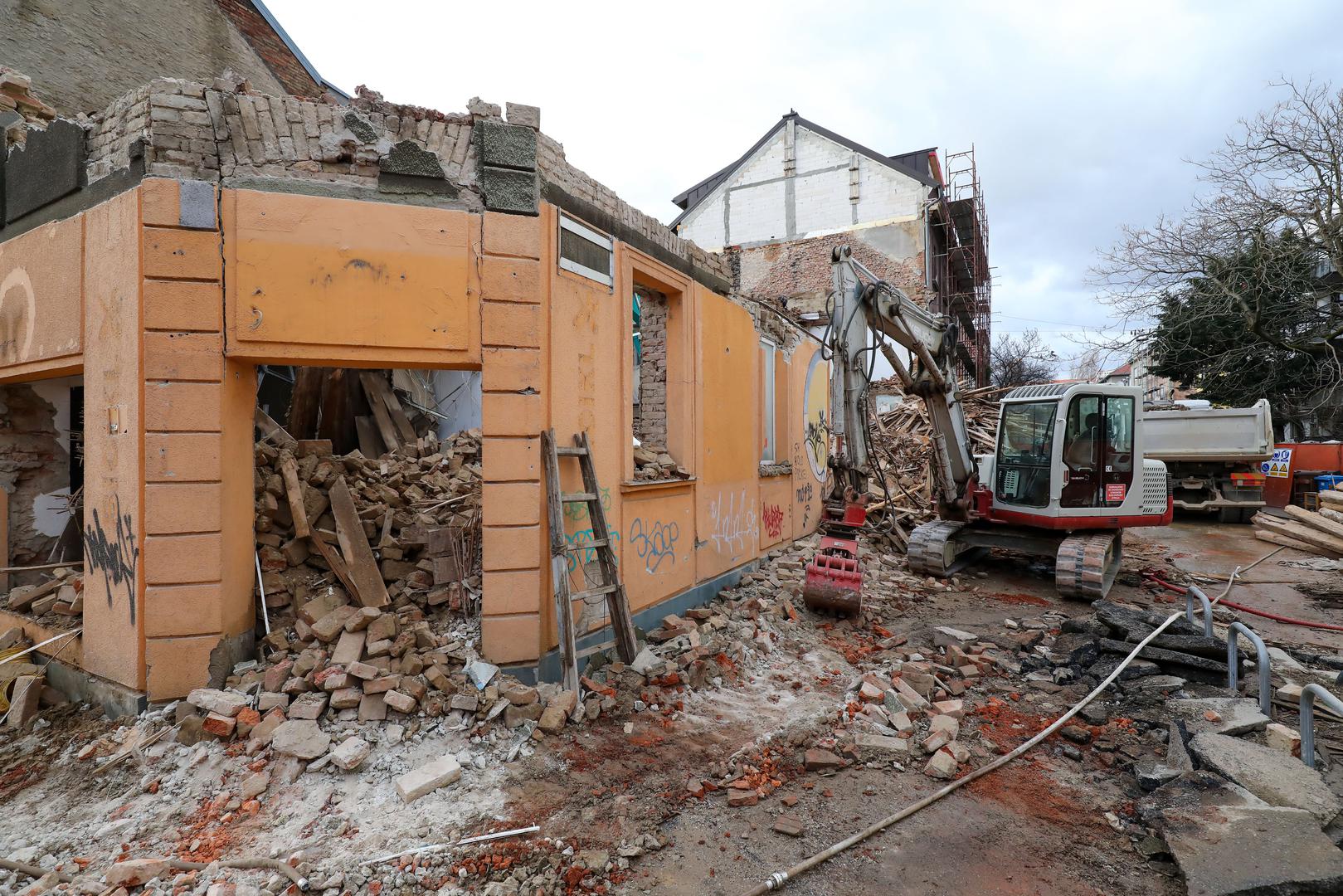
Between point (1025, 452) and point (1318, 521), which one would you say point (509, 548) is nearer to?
point (1025, 452)

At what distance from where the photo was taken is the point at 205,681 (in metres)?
4.68

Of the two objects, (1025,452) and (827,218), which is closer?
(1025,452)

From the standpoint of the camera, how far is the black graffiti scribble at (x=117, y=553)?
471cm

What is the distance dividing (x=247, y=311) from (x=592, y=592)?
11.0 ft

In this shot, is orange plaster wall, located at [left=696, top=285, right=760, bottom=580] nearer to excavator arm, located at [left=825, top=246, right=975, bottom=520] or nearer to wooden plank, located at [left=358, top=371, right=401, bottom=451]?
excavator arm, located at [left=825, top=246, right=975, bottom=520]

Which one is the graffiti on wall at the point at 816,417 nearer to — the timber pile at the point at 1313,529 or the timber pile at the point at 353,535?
the timber pile at the point at 353,535

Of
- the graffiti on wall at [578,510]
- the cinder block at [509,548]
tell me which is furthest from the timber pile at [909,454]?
the cinder block at [509,548]

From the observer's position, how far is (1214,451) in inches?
601

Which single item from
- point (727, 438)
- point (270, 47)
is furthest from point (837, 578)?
point (270, 47)

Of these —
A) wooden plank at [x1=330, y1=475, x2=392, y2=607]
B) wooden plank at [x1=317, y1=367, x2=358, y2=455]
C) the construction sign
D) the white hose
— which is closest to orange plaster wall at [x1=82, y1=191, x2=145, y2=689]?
wooden plank at [x1=330, y1=475, x2=392, y2=607]

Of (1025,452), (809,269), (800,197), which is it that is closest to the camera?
(1025,452)

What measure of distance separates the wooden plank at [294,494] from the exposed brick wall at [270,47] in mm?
9082

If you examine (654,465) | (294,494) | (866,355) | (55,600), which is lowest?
(55,600)

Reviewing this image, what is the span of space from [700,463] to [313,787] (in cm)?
491
